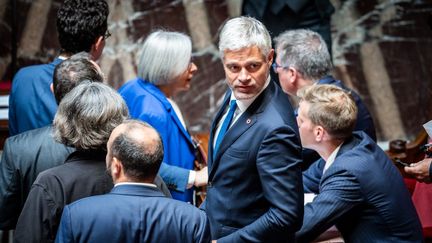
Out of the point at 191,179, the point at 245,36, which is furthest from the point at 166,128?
the point at 245,36

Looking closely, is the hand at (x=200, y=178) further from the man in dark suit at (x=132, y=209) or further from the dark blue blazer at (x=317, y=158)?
the man in dark suit at (x=132, y=209)

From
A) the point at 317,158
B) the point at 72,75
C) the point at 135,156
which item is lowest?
the point at 317,158

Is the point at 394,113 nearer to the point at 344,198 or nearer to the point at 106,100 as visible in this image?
the point at 344,198

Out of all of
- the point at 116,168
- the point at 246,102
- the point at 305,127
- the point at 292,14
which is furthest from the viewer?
the point at 292,14

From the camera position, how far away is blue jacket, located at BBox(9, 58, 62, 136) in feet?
17.1

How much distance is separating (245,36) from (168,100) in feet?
4.45

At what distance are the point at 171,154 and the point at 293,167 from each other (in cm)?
151

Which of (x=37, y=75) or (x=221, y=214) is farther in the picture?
(x=37, y=75)

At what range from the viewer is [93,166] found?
403 centimetres

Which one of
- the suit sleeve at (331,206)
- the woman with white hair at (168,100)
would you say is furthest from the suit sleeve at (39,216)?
the woman with white hair at (168,100)

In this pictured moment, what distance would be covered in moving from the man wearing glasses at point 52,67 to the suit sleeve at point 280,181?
1.71 m

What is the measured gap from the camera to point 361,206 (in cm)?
443

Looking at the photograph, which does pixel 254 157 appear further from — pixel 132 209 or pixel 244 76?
pixel 132 209

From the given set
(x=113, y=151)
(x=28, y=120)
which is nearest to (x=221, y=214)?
(x=113, y=151)
